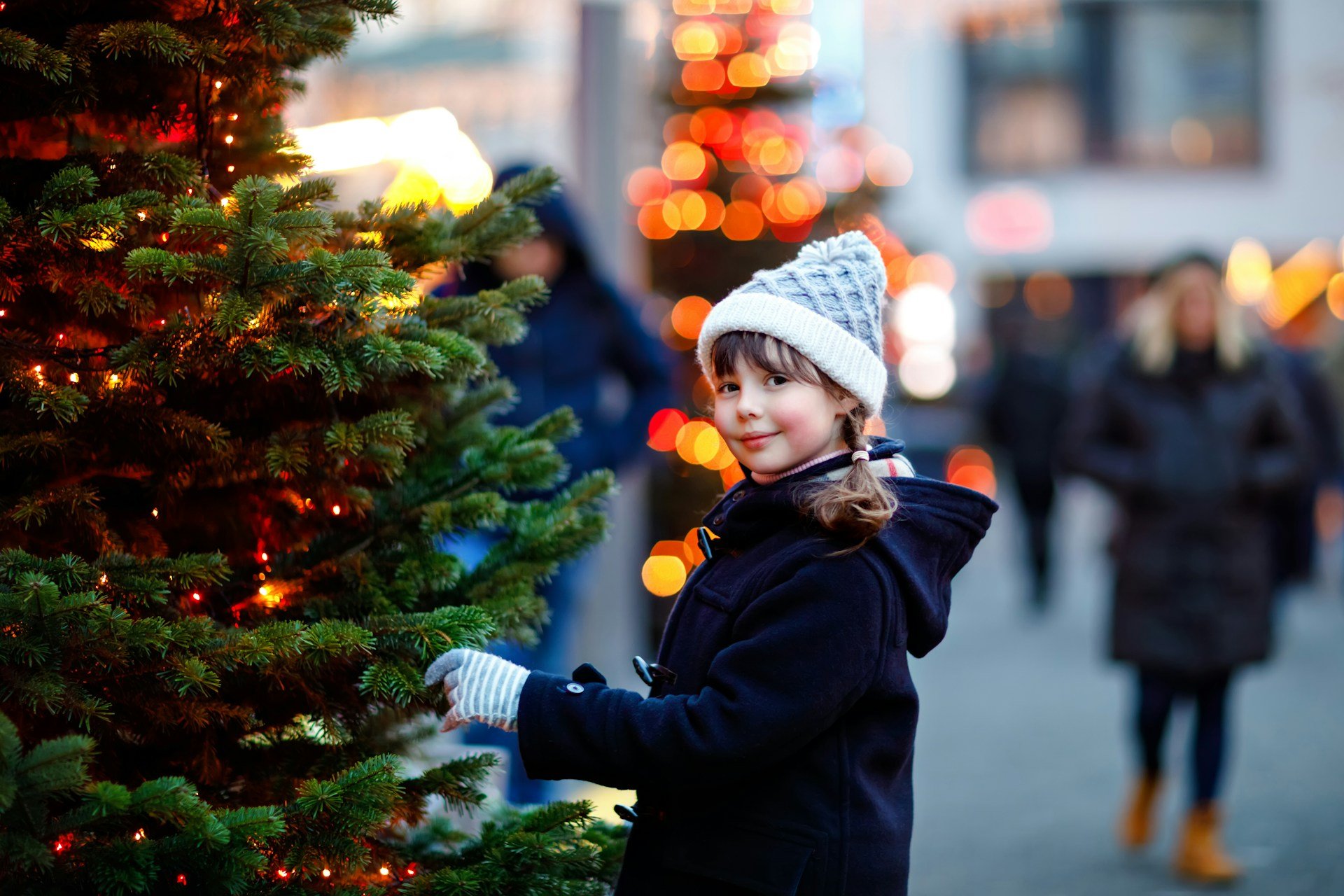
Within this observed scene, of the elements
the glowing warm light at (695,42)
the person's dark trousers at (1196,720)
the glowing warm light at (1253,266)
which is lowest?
the person's dark trousers at (1196,720)

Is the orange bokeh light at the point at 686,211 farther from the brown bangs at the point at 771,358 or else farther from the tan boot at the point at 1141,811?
the brown bangs at the point at 771,358

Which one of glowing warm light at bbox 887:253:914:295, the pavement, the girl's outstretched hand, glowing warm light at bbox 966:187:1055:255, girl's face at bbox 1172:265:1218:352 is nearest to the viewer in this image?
the girl's outstretched hand

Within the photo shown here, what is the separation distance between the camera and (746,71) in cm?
766

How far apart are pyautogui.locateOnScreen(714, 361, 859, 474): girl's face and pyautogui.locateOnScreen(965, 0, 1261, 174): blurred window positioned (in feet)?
79.4

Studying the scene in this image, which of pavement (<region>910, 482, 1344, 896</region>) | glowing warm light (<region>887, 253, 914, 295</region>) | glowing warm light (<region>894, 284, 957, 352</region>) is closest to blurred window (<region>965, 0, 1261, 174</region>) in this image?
glowing warm light (<region>894, 284, 957, 352</region>)

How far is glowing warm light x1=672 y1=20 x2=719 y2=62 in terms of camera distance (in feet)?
25.3

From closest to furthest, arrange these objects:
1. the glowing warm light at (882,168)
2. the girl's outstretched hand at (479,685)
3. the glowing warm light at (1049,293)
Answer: the girl's outstretched hand at (479,685)
the glowing warm light at (882,168)
the glowing warm light at (1049,293)

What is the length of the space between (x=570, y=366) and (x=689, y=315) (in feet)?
8.27

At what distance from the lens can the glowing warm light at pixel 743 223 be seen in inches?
300

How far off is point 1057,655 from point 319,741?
295 inches

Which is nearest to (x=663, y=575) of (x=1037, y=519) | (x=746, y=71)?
(x=746, y=71)

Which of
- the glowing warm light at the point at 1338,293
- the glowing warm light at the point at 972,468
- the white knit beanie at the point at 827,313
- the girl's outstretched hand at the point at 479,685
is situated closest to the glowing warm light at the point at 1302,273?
the glowing warm light at the point at 1338,293

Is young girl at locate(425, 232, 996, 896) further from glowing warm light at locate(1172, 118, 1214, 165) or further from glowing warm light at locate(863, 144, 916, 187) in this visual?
glowing warm light at locate(1172, 118, 1214, 165)

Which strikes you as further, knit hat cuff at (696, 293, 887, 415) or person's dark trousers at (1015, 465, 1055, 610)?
person's dark trousers at (1015, 465, 1055, 610)
